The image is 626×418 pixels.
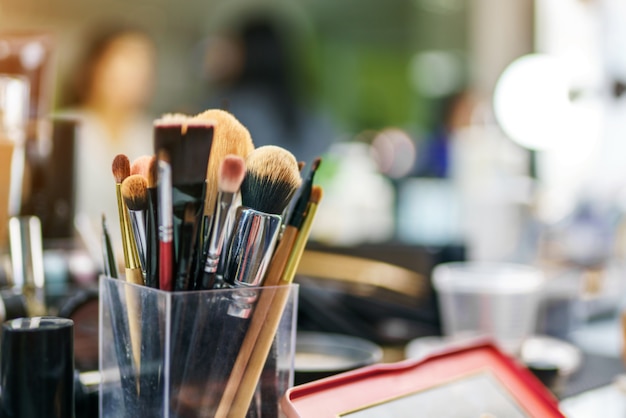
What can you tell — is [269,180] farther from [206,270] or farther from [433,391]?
[433,391]

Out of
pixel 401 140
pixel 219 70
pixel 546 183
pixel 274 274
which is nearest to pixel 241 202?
pixel 274 274

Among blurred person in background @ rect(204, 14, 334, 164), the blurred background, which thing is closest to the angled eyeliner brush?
the blurred background

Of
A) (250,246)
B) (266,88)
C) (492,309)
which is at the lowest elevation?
(492,309)

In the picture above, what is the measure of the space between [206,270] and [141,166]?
6 centimetres

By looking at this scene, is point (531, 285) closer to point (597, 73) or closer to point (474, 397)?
point (474, 397)

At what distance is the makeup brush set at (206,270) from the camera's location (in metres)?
0.37

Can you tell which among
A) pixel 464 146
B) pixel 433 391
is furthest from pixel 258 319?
pixel 464 146

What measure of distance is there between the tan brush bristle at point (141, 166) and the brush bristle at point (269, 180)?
0.05 m

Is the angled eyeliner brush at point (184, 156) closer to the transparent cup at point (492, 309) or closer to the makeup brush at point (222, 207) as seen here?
the makeup brush at point (222, 207)

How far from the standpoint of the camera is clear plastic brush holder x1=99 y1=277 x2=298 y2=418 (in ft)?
1.23

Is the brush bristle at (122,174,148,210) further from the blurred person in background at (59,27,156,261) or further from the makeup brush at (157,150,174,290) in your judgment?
the blurred person in background at (59,27,156,261)

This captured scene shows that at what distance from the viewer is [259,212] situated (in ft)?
1.28

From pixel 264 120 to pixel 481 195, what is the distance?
1308mm

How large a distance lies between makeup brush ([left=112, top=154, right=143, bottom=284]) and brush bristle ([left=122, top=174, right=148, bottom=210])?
0.04 feet
